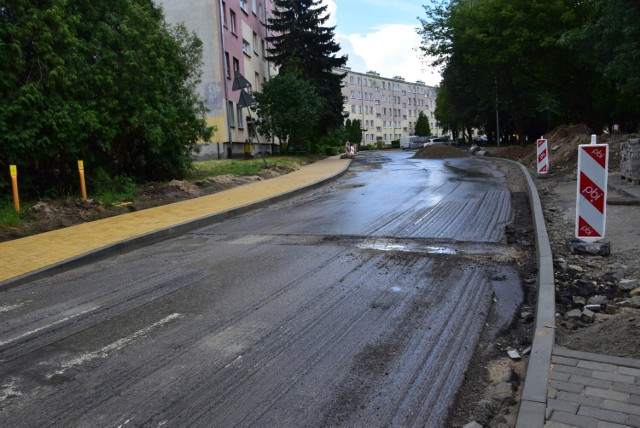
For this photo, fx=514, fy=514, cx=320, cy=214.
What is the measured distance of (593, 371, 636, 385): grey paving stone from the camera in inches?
121

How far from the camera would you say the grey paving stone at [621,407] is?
9.00 feet

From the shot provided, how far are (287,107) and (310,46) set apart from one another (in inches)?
413

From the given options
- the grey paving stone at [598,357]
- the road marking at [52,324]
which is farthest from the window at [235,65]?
the grey paving stone at [598,357]

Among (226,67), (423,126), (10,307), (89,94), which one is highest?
(226,67)

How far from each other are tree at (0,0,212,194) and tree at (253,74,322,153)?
13114 millimetres

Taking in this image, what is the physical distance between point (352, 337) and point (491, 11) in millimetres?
27287

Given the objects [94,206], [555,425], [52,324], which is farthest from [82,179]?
[555,425]

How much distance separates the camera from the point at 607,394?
2.94 m

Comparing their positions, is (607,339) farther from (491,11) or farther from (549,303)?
(491,11)

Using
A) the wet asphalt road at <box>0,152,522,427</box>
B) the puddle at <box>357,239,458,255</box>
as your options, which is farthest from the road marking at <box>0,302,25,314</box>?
the puddle at <box>357,239,458,255</box>

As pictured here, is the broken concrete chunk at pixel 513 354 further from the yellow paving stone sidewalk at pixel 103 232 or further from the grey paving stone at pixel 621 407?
the yellow paving stone sidewalk at pixel 103 232

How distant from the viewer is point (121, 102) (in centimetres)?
1328

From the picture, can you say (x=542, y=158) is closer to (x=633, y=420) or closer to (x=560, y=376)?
(x=560, y=376)

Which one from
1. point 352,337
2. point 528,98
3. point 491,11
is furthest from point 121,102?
point 528,98
